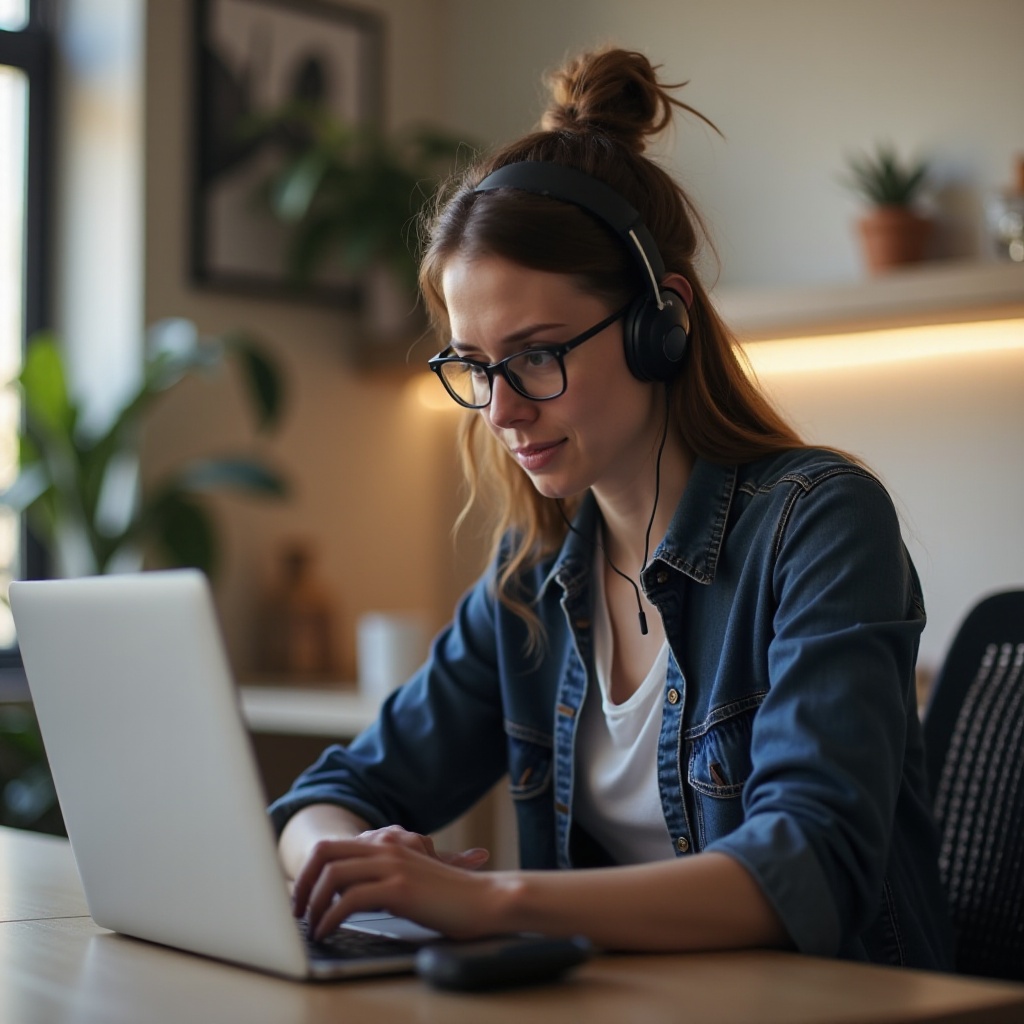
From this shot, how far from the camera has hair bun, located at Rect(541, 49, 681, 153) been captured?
4.70 feet

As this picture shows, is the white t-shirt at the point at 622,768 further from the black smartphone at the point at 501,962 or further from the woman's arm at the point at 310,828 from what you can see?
the black smartphone at the point at 501,962

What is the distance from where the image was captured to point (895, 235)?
2.72m

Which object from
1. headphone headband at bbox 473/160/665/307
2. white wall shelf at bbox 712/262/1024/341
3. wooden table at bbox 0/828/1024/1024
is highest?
headphone headband at bbox 473/160/665/307

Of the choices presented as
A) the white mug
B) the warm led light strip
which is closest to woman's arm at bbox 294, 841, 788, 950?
the warm led light strip

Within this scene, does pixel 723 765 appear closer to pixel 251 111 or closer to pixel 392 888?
pixel 392 888

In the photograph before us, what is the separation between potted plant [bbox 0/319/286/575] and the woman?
1573 mm

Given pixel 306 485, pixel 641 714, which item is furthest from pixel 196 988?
pixel 306 485

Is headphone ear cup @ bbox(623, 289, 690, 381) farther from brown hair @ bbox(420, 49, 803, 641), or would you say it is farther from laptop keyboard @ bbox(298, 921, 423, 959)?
laptop keyboard @ bbox(298, 921, 423, 959)

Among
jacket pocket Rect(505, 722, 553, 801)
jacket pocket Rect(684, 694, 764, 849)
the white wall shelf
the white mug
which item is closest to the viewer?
jacket pocket Rect(684, 694, 764, 849)

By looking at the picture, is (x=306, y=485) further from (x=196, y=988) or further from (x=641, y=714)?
(x=196, y=988)

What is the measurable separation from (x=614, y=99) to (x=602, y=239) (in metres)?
0.22

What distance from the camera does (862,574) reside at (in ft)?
3.60

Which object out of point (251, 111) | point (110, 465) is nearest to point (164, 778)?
point (110, 465)

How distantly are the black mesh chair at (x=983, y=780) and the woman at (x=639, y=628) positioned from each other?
0.09 m
